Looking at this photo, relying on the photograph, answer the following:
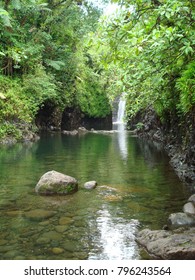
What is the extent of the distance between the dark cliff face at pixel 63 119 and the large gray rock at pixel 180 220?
24.9 meters

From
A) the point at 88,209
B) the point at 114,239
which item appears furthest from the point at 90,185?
the point at 114,239

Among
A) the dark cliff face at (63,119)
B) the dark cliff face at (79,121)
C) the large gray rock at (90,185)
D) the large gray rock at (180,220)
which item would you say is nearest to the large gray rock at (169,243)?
the large gray rock at (180,220)

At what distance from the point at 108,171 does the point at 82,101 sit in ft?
85.2

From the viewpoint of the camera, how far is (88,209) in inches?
263

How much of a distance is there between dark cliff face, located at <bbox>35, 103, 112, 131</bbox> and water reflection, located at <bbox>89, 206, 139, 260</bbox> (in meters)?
24.5

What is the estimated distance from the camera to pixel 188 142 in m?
9.86

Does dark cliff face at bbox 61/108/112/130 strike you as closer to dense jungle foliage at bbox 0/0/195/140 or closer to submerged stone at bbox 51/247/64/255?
dense jungle foliage at bbox 0/0/195/140

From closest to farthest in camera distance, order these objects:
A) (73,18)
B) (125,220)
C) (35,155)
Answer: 1. (125,220)
2. (35,155)
3. (73,18)

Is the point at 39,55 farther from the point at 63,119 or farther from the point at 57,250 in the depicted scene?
the point at 57,250

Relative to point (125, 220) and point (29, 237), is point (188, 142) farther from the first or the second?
point (29, 237)

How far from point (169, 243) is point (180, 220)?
1.18 meters

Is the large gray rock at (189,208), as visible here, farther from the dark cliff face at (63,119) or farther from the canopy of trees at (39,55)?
the dark cliff face at (63,119)

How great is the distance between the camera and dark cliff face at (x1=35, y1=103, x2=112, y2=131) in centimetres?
3066

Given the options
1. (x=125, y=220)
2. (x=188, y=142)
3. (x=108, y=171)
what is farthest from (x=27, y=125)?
(x=125, y=220)
